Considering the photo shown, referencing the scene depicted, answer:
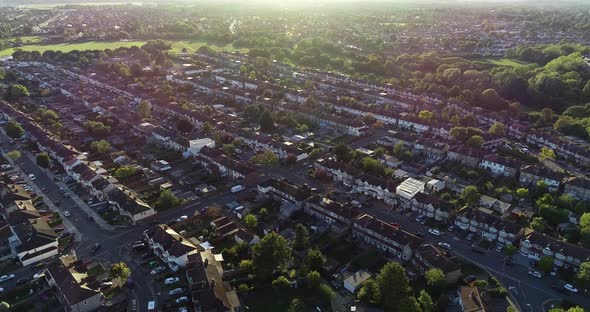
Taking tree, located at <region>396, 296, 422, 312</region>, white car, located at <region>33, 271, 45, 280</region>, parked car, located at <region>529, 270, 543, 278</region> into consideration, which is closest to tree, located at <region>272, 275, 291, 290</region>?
tree, located at <region>396, 296, 422, 312</region>

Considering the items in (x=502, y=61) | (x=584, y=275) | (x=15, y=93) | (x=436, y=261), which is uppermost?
(x=584, y=275)

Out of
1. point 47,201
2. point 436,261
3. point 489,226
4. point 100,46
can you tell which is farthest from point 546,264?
point 100,46

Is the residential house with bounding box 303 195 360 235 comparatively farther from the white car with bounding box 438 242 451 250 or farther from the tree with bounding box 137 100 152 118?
the tree with bounding box 137 100 152 118

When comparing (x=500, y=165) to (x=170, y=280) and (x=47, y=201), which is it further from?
(x=47, y=201)

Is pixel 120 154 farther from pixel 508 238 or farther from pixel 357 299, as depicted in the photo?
pixel 508 238

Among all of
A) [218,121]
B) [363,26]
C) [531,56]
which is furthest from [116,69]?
[363,26]

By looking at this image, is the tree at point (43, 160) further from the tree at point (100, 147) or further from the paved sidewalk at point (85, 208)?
the tree at point (100, 147)
